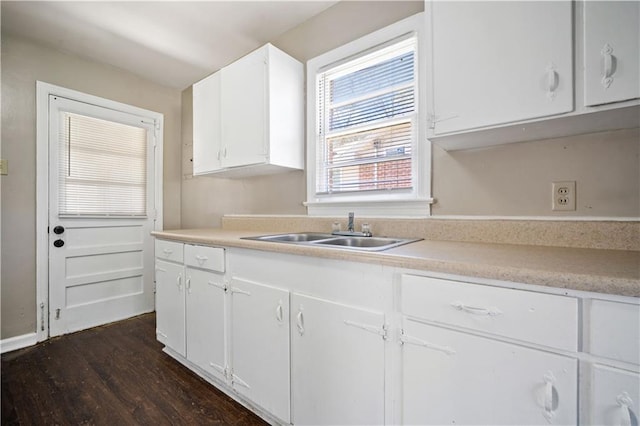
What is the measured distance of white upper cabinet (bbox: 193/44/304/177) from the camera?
1.96m

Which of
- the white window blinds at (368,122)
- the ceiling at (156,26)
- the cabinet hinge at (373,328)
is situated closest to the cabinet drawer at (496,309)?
the cabinet hinge at (373,328)

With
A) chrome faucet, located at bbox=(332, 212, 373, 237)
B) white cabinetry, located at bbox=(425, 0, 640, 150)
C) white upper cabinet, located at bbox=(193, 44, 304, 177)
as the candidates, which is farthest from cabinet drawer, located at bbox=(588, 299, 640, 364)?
white upper cabinet, located at bbox=(193, 44, 304, 177)

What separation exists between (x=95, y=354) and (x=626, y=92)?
3.35m

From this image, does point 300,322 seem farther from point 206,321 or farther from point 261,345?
point 206,321

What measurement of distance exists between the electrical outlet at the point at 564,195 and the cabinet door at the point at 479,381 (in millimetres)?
777

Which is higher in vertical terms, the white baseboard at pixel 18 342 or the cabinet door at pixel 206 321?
the cabinet door at pixel 206 321

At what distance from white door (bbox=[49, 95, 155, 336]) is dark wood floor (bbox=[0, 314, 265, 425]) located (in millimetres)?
441

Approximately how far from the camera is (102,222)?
2762mm

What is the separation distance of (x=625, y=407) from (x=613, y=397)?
0.08 feet

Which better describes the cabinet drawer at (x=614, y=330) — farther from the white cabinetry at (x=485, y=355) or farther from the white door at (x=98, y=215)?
the white door at (x=98, y=215)

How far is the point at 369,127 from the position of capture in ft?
6.17

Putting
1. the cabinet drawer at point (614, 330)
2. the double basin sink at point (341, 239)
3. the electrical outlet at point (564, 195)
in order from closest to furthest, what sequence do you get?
the cabinet drawer at point (614, 330) < the electrical outlet at point (564, 195) < the double basin sink at point (341, 239)

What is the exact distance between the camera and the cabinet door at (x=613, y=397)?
0.65 metres

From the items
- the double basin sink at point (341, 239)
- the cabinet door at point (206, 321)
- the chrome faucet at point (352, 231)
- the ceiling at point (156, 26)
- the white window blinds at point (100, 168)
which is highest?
the ceiling at point (156, 26)
